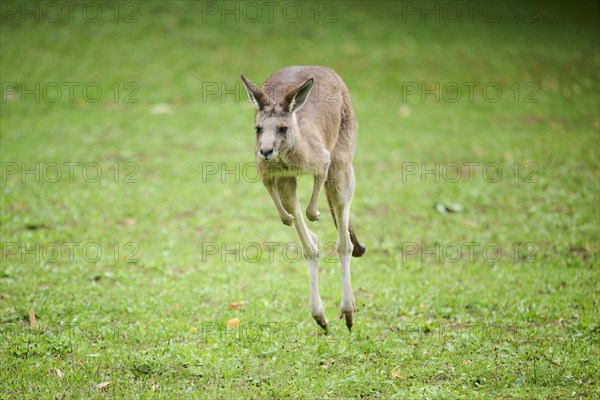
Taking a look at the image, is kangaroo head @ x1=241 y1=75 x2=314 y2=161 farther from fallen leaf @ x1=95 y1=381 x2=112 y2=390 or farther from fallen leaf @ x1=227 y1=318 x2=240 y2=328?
fallen leaf @ x1=95 y1=381 x2=112 y2=390

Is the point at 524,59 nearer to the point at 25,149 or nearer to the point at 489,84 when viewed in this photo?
the point at 489,84

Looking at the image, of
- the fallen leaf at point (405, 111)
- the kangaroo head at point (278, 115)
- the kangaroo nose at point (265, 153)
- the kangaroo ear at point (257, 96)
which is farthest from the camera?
the fallen leaf at point (405, 111)

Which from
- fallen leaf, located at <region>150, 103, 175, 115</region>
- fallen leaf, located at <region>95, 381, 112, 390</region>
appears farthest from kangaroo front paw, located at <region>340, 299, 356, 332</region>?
fallen leaf, located at <region>150, 103, 175, 115</region>

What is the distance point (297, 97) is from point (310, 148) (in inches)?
21.1

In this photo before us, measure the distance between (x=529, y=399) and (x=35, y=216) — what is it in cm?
814

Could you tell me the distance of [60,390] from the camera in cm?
566

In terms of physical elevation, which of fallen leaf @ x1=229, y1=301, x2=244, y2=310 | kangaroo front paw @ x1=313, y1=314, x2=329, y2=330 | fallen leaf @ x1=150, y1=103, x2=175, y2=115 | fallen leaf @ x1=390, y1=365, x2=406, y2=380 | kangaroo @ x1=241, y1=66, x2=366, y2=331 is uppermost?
kangaroo @ x1=241, y1=66, x2=366, y2=331

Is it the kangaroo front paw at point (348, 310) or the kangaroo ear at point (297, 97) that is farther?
the kangaroo front paw at point (348, 310)

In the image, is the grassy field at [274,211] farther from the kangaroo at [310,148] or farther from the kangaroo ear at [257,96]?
the kangaroo ear at [257,96]

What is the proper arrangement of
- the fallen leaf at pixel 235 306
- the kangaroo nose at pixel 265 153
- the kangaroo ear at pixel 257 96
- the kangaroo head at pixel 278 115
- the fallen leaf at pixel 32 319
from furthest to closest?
the fallen leaf at pixel 235 306
the fallen leaf at pixel 32 319
the kangaroo ear at pixel 257 96
the kangaroo head at pixel 278 115
the kangaroo nose at pixel 265 153

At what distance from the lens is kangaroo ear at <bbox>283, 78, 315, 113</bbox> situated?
5.91 metres

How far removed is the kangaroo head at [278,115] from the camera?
5.89 meters

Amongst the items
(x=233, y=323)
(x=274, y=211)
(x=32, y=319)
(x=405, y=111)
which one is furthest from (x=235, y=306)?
(x=405, y=111)

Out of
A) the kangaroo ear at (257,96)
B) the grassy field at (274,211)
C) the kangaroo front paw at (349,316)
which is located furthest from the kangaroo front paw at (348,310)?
the kangaroo ear at (257,96)
